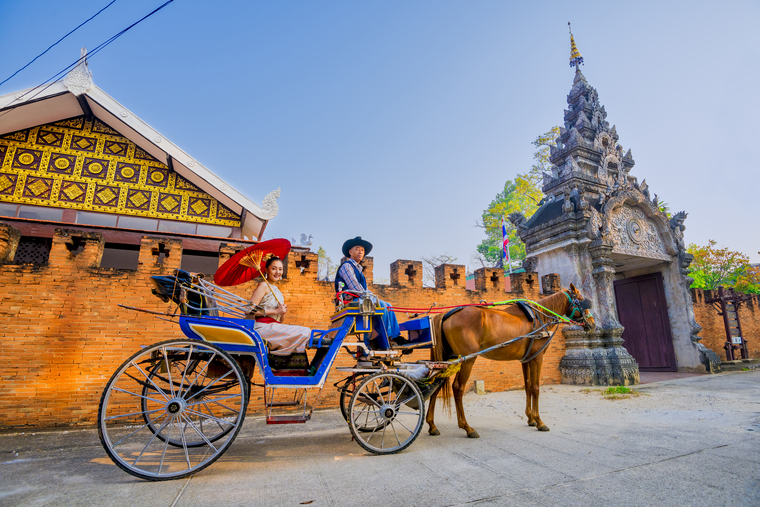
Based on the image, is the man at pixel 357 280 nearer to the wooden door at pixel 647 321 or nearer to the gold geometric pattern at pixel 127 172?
the gold geometric pattern at pixel 127 172

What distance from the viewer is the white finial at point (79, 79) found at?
790 cm

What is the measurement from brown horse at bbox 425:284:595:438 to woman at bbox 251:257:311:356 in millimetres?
1736

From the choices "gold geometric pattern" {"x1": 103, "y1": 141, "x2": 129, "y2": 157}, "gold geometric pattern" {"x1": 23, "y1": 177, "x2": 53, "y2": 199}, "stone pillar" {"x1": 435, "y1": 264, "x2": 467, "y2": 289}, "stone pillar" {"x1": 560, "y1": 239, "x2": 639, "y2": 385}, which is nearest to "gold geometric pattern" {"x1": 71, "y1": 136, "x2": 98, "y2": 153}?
"gold geometric pattern" {"x1": 103, "y1": 141, "x2": 129, "y2": 157}

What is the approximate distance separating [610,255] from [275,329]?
9744 mm

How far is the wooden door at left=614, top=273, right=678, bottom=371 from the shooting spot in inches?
453

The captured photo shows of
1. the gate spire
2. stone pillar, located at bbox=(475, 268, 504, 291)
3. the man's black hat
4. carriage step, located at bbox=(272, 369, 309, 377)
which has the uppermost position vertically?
the gate spire

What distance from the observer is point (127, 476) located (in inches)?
123

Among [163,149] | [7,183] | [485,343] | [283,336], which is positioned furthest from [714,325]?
[7,183]

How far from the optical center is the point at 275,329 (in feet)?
12.0

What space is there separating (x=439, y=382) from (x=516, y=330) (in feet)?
4.52

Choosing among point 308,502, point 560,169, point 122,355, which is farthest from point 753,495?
point 560,169

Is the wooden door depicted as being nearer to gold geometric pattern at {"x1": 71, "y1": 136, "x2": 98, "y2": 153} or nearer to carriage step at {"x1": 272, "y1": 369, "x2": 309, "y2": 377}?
carriage step at {"x1": 272, "y1": 369, "x2": 309, "y2": 377}

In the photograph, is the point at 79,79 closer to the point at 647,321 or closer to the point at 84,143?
the point at 84,143

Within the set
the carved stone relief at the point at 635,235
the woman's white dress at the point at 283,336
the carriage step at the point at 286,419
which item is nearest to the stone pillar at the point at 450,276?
the carved stone relief at the point at 635,235
